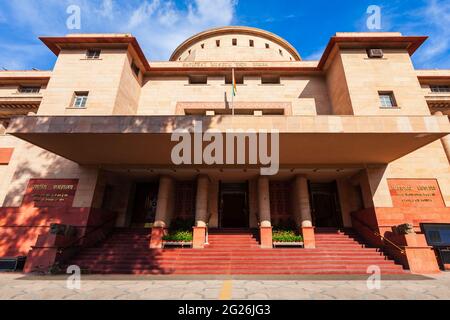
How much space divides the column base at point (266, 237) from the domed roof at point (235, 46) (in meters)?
16.9

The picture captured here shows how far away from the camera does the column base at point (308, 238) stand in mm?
10171

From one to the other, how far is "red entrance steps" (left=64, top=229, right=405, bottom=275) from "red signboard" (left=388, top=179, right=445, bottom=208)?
2.93 m

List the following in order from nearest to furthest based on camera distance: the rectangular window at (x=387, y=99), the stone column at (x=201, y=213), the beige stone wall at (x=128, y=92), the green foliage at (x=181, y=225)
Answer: the stone column at (x=201, y=213)
the green foliage at (x=181, y=225)
the rectangular window at (x=387, y=99)
the beige stone wall at (x=128, y=92)

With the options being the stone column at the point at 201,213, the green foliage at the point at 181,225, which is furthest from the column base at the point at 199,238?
the green foliage at the point at 181,225

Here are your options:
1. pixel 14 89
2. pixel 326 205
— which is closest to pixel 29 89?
pixel 14 89

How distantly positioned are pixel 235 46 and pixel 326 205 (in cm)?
1780

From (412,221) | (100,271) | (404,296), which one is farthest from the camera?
(412,221)

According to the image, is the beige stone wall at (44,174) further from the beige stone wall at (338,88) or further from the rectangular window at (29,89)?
the beige stone wall at (338,88)

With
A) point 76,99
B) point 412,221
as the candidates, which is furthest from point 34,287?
point 412,221

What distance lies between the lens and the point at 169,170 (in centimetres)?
1184

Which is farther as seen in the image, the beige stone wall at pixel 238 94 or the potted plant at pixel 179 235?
the beige stone wall at pixel 238 94

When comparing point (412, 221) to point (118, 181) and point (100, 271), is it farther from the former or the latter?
point (118, 181)

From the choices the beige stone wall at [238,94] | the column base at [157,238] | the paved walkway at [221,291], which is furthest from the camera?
the beige stone wall at [238,94]
